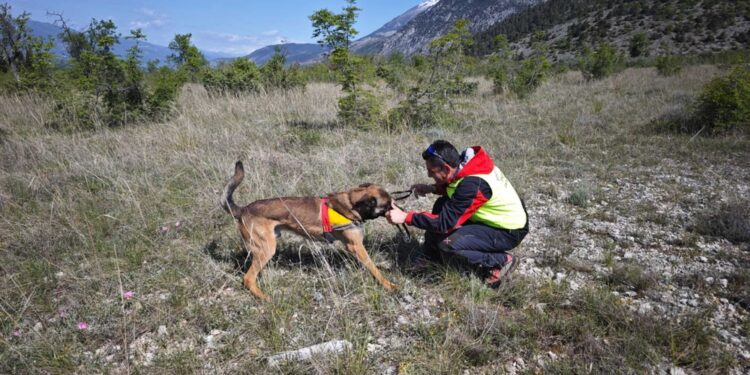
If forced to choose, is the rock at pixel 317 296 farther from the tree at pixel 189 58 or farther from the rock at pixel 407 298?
the tree at pixel 189 58

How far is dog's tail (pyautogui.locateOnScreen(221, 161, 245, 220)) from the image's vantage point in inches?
130

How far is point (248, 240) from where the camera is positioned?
A: 3.28 meters

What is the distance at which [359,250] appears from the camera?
3.27 m

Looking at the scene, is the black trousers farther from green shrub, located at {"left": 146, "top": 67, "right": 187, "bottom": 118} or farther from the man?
green shrub, located at {"left": 146, "top": 67, "right": 187, "bottom": 118}

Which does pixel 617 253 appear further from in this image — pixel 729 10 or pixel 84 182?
pixel 729 10

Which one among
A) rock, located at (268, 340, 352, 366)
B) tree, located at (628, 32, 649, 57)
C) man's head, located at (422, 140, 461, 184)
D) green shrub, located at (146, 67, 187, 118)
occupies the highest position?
tree, located at (628, 32, 649, 57)

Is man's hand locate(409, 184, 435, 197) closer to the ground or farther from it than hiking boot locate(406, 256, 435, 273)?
farther from it

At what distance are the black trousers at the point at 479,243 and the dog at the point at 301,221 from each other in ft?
2.20

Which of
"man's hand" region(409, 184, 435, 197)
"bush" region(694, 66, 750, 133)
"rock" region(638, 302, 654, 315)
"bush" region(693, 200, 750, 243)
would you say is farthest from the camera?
"bush" region(694, 66, 750, 133)

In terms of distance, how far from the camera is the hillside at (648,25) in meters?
34.8

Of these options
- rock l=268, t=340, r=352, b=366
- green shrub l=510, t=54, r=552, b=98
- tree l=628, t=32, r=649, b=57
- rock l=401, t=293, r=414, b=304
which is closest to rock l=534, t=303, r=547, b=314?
rock l=401, t=293, r=414, b=304

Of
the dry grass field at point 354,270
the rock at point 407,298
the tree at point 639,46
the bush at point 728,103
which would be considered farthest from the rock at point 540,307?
the tree at point 639,46

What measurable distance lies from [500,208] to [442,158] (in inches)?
27.9

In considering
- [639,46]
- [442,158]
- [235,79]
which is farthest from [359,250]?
[639,46]
